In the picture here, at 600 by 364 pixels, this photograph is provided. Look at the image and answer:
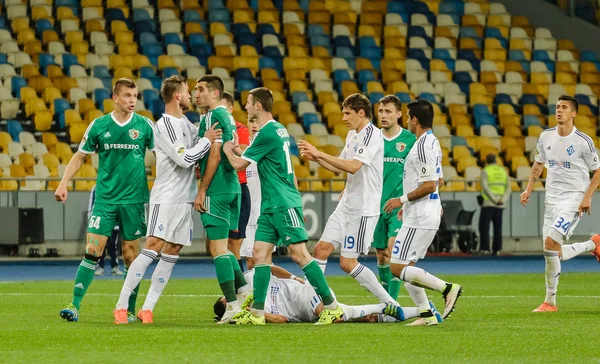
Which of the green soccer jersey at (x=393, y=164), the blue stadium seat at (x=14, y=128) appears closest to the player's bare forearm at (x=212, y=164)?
the green soccer jersey at (x=393, y=164)

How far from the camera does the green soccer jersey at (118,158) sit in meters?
11.0

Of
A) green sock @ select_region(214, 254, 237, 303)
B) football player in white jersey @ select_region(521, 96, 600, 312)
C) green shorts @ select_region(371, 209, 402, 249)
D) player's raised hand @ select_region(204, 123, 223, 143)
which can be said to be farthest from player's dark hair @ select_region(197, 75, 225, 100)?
football player in white jersey @ select_region(521, 96, 600, 312)

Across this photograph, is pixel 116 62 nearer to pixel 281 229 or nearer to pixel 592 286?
pixel 592 286

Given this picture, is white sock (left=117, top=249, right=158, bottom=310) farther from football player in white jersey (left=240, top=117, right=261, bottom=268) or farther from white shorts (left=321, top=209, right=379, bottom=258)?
football player in white jersey (left=240, top=117, right=261, bottom=268)

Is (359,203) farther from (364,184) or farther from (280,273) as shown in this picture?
(280,273)

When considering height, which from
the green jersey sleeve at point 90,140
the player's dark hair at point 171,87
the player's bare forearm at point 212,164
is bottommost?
the player's bare forearm at point 212,164

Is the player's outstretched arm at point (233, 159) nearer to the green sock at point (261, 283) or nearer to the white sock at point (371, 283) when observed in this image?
the green sock at point (261, 283)

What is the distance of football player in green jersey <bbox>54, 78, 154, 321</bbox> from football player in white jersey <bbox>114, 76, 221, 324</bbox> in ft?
0.91

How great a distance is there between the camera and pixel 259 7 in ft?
103

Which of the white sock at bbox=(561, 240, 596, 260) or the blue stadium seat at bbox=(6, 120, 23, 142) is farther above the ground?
the blue stadium seat at bbox=(6, 120, 23, 142)

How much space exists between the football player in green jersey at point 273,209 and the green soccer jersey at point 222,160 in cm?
19

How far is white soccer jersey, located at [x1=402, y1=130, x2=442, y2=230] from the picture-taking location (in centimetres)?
1038

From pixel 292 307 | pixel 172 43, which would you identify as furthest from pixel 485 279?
pixel 172 43

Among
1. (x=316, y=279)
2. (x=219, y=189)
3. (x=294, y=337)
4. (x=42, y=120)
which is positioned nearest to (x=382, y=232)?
(x=316, y=279)
